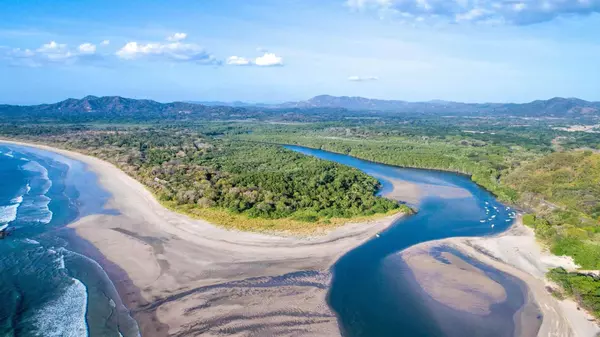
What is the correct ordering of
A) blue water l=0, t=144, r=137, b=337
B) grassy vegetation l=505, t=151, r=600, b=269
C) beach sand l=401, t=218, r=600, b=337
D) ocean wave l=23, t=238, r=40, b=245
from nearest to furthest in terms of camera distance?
blue water l=0, t=144, r=137, b=337, beach sand l=401, t=218, r=600, b=337, ocean wave l=23, t=238, r=40, b=245, grassy vegetation l=505, t=151, r=600, b=269

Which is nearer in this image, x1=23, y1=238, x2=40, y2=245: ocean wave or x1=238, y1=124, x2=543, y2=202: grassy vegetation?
x1=23, y1=238, x2=40, y2=245: ocean wave

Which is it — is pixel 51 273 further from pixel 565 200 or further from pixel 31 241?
pixel 565 200

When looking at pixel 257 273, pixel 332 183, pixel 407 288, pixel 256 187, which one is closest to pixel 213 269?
pixel 257 273

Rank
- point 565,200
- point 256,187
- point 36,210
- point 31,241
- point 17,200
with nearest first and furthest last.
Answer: point 31,241 → point 36,210 → point 565,200 → point 17,200 → point 256,187

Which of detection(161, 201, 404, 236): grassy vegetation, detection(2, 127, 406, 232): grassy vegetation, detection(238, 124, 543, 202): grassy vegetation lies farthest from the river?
detection(238, 124, 543, 202): grassy vegetation

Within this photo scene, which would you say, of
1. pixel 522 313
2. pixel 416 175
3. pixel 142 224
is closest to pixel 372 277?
pixel 522 313

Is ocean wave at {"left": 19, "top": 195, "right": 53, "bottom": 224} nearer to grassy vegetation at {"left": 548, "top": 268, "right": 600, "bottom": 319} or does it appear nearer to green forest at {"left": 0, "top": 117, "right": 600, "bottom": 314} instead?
green forest at {"left": 0, "top": 117, "right": 600, "bottom": 314}

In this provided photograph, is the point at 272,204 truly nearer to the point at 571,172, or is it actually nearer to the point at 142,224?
the point at 142,224
